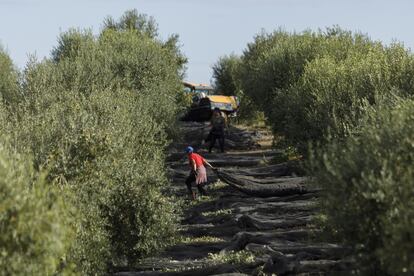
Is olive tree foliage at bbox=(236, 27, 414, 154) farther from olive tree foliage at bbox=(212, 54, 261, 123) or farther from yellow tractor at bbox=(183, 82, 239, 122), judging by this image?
olive tree foliage at bbox=(212, 54, 261, 123)

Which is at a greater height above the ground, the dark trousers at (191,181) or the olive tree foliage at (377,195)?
the olive tree foliage at (377,195)

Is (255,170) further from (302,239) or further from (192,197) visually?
(302,239)

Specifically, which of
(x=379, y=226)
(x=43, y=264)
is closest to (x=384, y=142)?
(x=379, y=226)

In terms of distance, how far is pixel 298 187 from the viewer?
97.5 ft

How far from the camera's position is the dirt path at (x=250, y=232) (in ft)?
60.5

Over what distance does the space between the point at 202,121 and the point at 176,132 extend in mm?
18350

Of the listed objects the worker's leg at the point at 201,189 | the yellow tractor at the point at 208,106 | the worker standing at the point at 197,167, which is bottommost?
the worker's leg at the point at 201,189

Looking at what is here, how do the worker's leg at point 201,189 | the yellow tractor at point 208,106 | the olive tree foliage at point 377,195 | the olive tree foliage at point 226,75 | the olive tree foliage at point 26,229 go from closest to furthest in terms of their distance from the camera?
1. the olive tree foliage at point 377,195
2. the olive tree foliage at point 26,229
3. the worker's leg at point 201,189
4. the yellow tractor at point 208,106
5. the olive tree foliage at point 226,75

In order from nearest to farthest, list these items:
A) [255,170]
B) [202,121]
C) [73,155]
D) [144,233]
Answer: [73,155], [144,233], [255,170], [202,121]

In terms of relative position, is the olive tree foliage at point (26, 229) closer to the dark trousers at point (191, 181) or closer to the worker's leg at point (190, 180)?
the dark trousers at point (191, 181)

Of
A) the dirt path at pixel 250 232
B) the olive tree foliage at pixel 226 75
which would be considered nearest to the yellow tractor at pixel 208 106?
the olive tree foliage at pixel 226 75

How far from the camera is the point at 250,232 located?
2342cm

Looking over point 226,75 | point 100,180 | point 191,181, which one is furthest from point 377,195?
point 226,75

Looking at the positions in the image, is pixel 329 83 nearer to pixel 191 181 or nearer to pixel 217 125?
pixel 191 181
